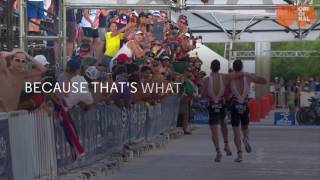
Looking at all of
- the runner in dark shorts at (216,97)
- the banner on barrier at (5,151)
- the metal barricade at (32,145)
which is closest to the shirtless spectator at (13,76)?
the metal barricade at (32,145)

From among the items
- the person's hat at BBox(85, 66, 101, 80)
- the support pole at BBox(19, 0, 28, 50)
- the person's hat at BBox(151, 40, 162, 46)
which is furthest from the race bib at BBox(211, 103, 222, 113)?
the person's hat at BBox(151, 40, 162, 46)

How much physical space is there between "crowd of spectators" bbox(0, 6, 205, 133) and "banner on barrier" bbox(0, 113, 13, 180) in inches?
35.6

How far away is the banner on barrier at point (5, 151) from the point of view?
8.23m

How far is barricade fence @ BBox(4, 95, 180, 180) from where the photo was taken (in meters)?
8.98

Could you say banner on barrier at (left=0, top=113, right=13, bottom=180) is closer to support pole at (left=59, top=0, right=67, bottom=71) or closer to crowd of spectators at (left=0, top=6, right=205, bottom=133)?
crowd of spectators at (left=0, top=6, right=205, bottom=133)

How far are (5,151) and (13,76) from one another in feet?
5.74

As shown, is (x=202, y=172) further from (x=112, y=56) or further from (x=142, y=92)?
(x=112, y=56)

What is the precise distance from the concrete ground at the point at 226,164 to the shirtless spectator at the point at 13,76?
264cm

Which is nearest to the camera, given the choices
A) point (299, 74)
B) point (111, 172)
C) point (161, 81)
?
point (111, 172)

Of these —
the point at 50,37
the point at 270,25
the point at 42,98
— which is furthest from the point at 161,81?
the point at 270,25

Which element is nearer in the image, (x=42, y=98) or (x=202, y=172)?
(x=42, y=98)

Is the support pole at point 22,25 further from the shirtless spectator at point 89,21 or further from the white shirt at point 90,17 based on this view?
the white shirt at point 90,17

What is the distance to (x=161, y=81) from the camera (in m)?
18.6

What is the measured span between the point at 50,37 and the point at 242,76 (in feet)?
12.7
